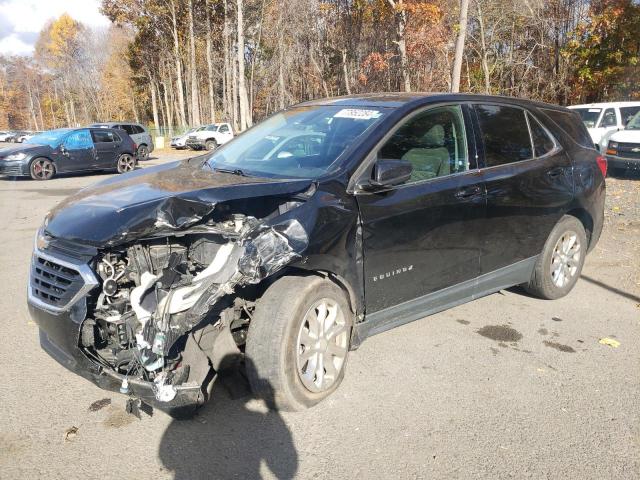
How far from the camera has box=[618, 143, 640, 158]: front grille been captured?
12.4 metres

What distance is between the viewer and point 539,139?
4.60m

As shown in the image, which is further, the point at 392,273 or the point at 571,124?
the point at 571,124

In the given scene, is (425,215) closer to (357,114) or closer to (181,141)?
(357,114)

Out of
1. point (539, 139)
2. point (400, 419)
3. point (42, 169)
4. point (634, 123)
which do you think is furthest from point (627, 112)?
point (42, 169)

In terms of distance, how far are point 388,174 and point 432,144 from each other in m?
0.80

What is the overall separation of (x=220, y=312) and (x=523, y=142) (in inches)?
121

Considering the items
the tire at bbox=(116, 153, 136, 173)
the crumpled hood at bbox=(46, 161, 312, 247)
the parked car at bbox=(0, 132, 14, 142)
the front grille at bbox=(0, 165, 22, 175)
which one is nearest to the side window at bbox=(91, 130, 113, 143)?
the tire at bbox=(116, 153, 136, 173)

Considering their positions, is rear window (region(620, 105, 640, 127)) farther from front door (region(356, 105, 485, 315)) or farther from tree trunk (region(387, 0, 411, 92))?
front door (region(356, 105, 485, 315))

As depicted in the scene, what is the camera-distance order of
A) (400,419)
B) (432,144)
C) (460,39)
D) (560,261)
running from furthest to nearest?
(460,39), (560,261), (432,144), (400,419)

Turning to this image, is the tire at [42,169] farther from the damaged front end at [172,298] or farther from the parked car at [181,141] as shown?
the parked car at [181,141]

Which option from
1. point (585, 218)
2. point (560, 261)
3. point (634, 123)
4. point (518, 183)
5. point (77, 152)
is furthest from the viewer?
point (77, 152)

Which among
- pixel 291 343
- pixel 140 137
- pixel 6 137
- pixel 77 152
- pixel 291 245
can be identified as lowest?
pixel 291 343

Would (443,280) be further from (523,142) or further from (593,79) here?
(593,79)

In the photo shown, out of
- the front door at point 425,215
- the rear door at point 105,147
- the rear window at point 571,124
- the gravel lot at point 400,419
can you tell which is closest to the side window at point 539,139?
the rear window at point 571,124
